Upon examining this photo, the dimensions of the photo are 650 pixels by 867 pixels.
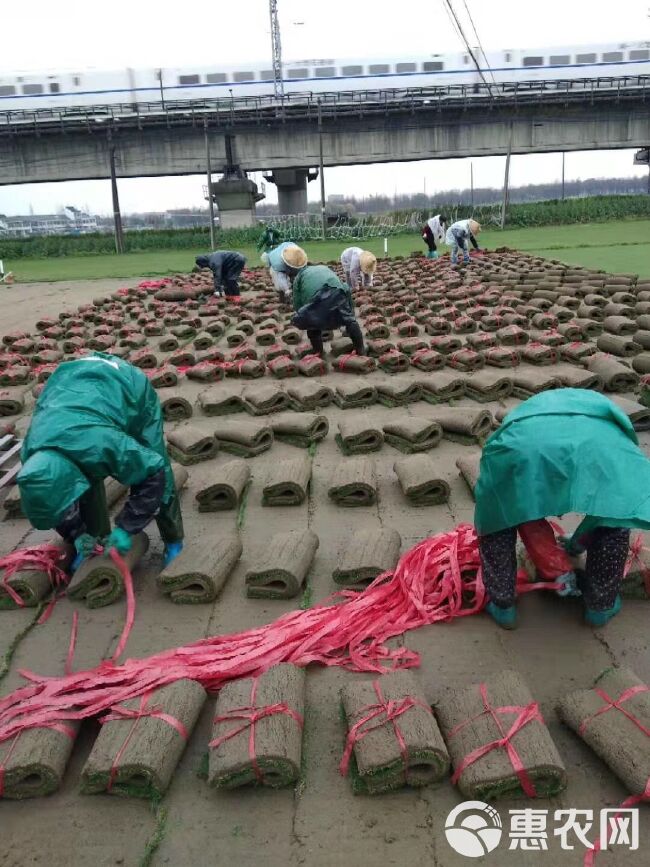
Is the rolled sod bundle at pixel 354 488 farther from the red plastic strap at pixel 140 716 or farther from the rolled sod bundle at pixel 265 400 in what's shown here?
the red plastic strap at pixel 140 716

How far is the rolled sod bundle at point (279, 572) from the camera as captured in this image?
3848 mm

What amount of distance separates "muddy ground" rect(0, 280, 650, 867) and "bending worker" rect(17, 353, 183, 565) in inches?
17.8

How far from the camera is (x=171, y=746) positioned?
2670 millimetres

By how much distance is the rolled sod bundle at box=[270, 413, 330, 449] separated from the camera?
6.23m

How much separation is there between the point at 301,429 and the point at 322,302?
2444 millimetres

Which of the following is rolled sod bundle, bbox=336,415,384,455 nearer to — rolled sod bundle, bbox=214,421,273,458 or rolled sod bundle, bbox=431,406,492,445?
rolled sod bundle, bbox=431,406,492,445

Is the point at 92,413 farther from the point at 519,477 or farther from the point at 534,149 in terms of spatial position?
the point at 534,149

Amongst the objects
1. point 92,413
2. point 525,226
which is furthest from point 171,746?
point 525,226

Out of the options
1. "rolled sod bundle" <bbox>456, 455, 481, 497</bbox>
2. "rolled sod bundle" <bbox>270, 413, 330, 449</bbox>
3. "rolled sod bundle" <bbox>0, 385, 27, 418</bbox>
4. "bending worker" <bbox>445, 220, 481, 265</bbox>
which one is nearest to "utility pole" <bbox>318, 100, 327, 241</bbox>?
"bending worker" <bbox>445, 220, 481, 265</bbox>

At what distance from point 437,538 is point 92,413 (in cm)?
218

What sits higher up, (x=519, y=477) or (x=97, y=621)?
(x=519, y=477)

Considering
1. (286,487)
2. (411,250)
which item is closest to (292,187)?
(411,250)

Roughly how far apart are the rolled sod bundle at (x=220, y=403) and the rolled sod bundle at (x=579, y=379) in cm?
353

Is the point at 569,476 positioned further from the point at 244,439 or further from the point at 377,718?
the point at 244,439
